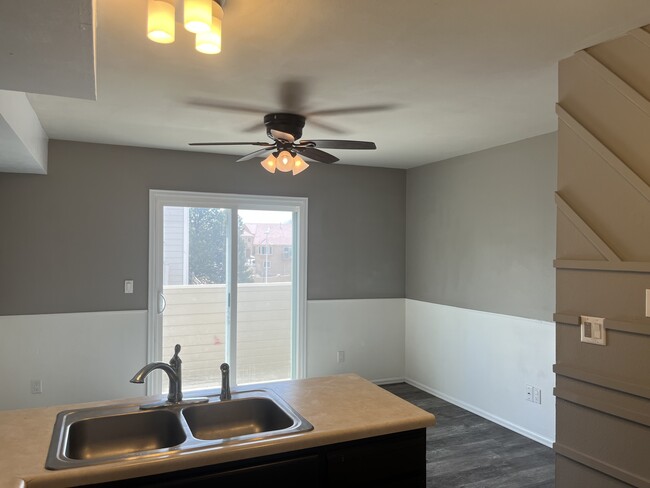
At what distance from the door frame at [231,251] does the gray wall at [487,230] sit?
52.9 inches

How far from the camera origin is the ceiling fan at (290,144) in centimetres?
310

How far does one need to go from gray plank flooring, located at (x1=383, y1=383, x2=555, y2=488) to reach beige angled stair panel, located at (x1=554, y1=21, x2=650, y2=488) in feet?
3.49

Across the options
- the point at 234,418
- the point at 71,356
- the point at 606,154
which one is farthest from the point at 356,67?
the point at 71,356

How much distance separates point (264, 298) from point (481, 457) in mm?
2551

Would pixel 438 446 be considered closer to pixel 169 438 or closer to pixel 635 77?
pixel 169 438

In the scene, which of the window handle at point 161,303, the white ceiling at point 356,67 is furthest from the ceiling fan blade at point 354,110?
the window handle at point 161,303

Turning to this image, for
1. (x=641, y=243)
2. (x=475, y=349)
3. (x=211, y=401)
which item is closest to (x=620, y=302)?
(x=641, y=243)

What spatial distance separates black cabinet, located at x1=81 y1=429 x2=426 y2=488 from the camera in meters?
1.56

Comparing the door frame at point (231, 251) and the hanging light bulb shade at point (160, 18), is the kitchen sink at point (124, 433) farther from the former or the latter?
the door frame at point (231, 251)

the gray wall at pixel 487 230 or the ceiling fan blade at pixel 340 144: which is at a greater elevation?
the ceiling fan blade at pixel 340 144

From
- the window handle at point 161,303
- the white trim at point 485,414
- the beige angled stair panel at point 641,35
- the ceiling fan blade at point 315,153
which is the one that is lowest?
the white trim at point 485,414

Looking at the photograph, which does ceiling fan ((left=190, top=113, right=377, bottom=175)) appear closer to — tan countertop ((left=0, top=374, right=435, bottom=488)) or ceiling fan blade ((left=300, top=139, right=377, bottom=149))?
ceiling fan blade ((left=300, top=139, right=377, bottom=149))

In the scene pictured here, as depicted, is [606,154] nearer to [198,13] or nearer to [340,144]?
[340,144]

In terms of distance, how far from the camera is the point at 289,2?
1832mm
